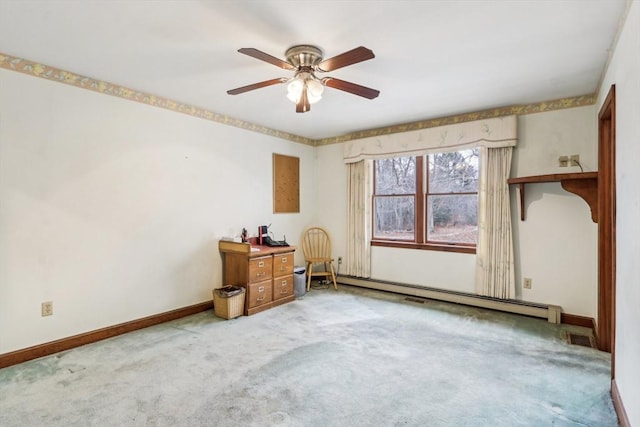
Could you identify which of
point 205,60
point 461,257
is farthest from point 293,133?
point 461,257

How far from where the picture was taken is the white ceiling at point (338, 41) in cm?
196

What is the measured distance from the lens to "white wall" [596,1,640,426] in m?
1.62

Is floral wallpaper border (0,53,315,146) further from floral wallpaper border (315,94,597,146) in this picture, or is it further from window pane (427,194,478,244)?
window pane (427,194,478,244)

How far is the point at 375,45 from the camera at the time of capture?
2396 millimetres

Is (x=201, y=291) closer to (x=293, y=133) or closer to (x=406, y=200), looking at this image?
(x=293, y=133)

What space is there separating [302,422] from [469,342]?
187 centimetres

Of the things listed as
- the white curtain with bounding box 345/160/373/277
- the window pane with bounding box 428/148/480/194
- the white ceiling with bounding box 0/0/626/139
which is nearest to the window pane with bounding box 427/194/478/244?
the window pane with bounding box 428/148/480/194

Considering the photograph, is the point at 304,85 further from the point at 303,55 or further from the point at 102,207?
the point at 102,207

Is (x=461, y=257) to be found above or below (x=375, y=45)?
below

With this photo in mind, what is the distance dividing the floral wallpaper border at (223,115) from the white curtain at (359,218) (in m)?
0.57

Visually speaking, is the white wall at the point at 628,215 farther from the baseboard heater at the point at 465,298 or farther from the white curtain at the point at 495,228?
the white curtain at the point at 495,228

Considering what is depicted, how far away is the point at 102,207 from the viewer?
3.11m

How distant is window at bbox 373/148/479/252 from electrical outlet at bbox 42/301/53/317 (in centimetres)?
391

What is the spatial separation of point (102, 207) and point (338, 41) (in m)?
2.61
